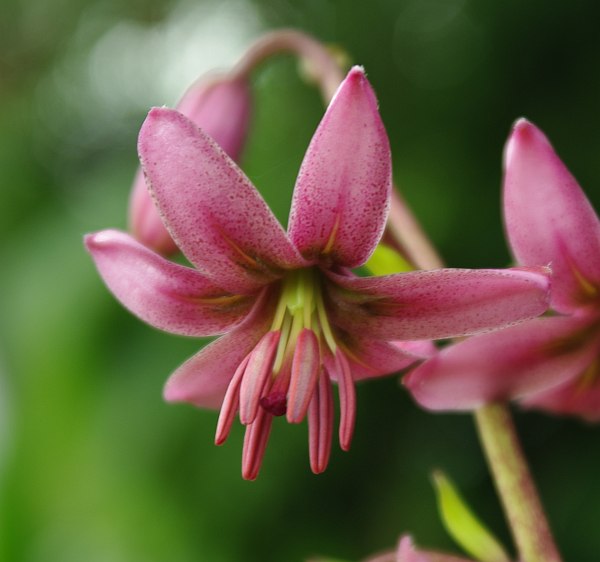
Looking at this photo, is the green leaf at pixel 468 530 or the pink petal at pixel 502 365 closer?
the pink petal at pixel 502 365

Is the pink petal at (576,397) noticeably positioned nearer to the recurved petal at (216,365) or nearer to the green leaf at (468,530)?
the green leaf at (468,530)

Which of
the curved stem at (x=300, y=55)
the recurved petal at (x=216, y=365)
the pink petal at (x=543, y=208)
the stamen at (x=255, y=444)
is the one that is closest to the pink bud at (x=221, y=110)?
the curved stem at (x=300, y=55)

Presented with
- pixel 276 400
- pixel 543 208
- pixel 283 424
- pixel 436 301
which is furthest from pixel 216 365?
pixel 283 424

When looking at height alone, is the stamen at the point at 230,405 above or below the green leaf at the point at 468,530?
above

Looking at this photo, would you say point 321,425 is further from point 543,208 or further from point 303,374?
point 543,208

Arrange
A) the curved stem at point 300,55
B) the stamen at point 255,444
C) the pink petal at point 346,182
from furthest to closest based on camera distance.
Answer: the curved stem at point 300,55, the stamen at point 255,444, the pink petal at point 346,182

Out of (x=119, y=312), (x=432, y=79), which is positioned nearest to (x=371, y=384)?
(x=119, y=312)

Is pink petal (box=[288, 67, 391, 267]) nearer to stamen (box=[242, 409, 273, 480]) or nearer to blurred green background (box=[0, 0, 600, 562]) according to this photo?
stamen (box=[242, 409, 273, 480])

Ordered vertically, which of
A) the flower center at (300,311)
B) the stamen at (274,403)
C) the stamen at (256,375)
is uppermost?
the flower center at (300,311)
